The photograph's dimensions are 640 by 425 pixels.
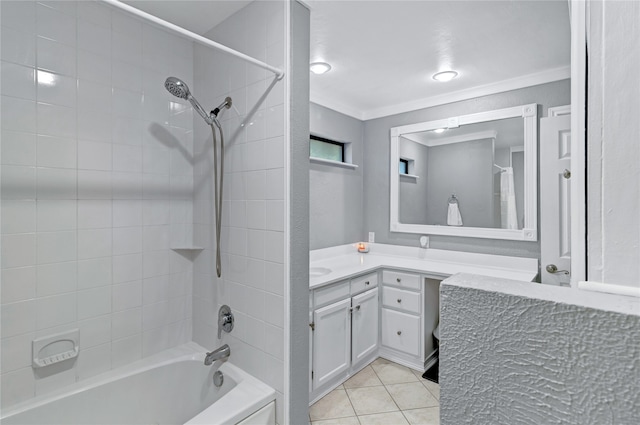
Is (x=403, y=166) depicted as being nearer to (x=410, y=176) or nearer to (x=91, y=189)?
(x=410, y=176)

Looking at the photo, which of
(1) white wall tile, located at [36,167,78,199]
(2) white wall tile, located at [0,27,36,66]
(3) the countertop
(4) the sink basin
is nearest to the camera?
(2) white wall tile, located at [0,27,36,66]

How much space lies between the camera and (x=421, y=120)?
10.5 ft

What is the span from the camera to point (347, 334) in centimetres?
245

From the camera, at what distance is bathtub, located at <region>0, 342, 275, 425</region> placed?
144cm

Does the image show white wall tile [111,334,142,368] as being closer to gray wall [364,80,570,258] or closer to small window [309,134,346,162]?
small window [309,134,346,162]

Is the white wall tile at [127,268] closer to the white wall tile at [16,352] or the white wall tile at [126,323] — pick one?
the white wall tile at [126,323]

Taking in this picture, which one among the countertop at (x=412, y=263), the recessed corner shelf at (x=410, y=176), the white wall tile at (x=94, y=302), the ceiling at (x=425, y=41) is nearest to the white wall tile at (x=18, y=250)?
the white wall tile at (x=94, y=302)

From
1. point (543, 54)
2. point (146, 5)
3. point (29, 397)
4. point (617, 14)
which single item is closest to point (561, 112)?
point (543, 54)

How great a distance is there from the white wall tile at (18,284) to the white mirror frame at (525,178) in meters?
2.83

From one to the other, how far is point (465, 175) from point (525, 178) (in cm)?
50

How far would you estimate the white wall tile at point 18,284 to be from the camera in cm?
142

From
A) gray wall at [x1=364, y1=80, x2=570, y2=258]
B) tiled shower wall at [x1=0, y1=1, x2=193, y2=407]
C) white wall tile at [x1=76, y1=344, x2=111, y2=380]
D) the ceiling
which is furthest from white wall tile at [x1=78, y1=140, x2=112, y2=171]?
gray wall at [x1=364, y1=80, x2=570, y2=258]

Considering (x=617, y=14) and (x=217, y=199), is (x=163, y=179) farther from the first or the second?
(x=617, y=14)

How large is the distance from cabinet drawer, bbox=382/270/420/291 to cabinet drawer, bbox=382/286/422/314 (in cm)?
5
